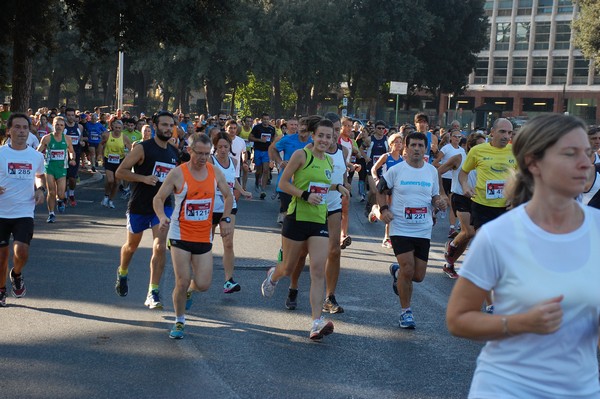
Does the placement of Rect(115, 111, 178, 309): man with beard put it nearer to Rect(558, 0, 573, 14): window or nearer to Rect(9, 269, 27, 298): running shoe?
Rect(9, 269, 27, 298): running shoe

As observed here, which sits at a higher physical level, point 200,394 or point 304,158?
point 304,158

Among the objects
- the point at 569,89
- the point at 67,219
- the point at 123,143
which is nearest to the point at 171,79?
the point at 123,143

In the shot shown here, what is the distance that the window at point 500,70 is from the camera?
90.8 m

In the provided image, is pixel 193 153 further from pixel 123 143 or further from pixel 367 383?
Answer: pixel 123 143

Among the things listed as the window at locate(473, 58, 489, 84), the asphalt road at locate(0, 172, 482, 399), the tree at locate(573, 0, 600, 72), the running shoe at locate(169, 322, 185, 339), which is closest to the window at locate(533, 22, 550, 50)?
the window at locate(473, 58, 489, 84)

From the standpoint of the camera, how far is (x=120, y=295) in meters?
9.16

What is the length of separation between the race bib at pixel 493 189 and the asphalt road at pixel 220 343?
1.18 m

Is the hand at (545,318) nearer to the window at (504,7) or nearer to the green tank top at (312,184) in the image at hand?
the green tank top at (312,184)

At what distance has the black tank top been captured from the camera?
9.25 metres

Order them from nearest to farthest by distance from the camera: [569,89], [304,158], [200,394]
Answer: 1. [200,394]
2. [304,158]
3. [569,89]

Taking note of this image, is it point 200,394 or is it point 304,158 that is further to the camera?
point 304,158

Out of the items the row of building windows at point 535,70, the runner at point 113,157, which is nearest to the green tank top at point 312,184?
the runner at point 113,157

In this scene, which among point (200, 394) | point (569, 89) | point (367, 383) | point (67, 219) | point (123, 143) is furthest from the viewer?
point (569, 89)

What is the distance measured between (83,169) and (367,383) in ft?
80.5
